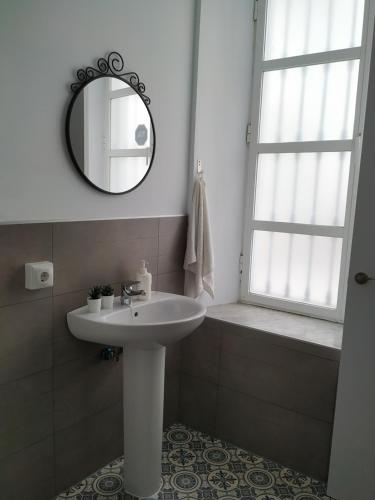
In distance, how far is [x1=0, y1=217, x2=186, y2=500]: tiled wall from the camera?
5.77 feet

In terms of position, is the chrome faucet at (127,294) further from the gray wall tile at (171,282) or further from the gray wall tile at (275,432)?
the gray wall tile at (275,432)

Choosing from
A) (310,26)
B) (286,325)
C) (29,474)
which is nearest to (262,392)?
(286,325)

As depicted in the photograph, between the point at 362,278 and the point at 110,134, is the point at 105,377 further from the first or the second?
the point at 362,278

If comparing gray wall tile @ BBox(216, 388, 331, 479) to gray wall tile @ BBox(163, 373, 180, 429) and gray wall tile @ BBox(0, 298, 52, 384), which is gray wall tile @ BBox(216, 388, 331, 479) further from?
gray wall tile @ BBox(0, 298, 52, 384)

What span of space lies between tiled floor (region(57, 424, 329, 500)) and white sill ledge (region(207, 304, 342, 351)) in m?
0.72

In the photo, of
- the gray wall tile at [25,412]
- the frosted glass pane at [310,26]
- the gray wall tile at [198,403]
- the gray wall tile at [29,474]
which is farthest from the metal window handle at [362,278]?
the gray wall tile at [29,474]

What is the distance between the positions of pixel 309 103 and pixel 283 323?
129 cm

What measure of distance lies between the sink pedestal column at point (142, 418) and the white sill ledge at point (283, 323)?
0.63 meters

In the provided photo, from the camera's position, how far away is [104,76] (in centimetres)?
198

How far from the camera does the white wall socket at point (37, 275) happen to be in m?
1.73

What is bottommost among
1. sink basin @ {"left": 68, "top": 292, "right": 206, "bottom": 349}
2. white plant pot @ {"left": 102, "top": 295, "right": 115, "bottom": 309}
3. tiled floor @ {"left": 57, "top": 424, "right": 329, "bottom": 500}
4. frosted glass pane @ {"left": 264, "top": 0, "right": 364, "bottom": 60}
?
tiled floor @ {"left": 57, "top": 424, "right": 329, "bottom": 500}

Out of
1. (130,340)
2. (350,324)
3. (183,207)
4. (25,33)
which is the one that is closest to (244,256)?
(183,207)

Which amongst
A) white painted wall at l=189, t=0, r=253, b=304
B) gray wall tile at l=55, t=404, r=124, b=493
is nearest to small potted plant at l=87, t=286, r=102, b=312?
gray wall tile at l=55, t=404, r=124, b=493

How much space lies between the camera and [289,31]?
2.61 metres
